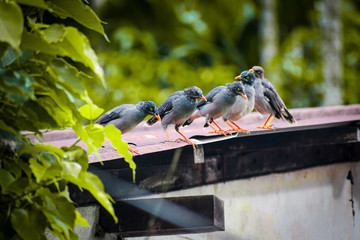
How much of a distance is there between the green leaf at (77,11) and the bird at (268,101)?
6.66ft

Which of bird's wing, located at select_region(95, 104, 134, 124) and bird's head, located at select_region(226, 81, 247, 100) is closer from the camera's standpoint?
bird's wing, located at select_region(95, 104, 134, 124)

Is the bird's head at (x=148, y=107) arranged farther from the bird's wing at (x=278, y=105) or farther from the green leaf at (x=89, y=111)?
the bird's wing at (x=278, y=105)

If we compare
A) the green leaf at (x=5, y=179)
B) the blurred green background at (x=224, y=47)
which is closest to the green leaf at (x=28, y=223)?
A: the green leaf at (x=5, y=179)

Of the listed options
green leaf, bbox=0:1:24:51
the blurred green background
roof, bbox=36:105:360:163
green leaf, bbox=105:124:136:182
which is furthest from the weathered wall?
the blurred green background

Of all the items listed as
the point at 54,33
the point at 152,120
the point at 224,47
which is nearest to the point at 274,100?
the point at 152,120

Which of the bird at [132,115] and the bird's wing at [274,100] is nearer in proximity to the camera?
the bird at [132,115]

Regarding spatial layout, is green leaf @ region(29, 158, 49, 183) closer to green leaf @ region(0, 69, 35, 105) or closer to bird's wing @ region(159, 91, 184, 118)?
green leaf @ region(0, 69, 35, 105)

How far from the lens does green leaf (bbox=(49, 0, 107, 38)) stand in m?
2.25

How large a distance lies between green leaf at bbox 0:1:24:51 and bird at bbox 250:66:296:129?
2.48 meters

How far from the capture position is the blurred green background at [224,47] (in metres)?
12.9

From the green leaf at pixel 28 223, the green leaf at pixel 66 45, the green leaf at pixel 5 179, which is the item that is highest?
the green leaf at pixel 66 45

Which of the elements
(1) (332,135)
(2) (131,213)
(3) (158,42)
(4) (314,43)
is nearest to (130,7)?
(3) (158,42)

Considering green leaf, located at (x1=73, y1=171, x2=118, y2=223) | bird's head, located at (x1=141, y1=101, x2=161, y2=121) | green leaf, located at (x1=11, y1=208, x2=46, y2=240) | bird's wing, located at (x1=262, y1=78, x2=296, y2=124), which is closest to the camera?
green leaf, located at (x1=11, y1=208, x2=46, y2=240)

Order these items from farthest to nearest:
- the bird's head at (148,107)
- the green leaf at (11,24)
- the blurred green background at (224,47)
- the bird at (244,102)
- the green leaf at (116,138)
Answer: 1. the blurred green background at (224,47)
2. the bird at (244,102)
3. the bird's head at (148,107)
4. the green leaf at (116,138)
5. the green leaf at (11,24)
